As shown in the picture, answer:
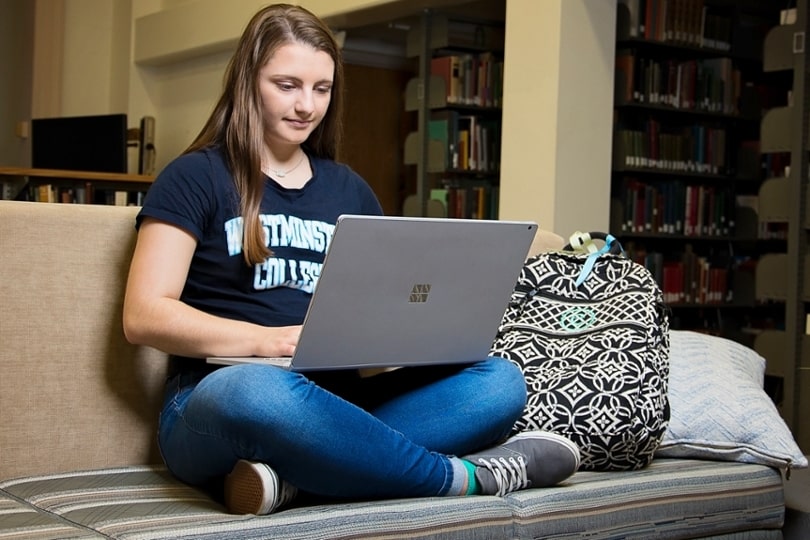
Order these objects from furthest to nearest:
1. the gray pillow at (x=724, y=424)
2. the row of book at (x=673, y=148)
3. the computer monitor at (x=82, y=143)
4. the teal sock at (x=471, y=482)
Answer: the computer monitor at (x=82, y=143) → the row of book at (x=673, y=148) → the gray pillow at (x=724, y=424) → the teal sock at (x=471, y=482)

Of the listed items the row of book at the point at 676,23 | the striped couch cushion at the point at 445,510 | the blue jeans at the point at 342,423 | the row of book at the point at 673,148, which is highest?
the row of book at the point at 676,23

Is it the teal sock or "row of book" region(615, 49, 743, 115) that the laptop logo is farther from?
"row of book" region(615, 49, 743, 115)

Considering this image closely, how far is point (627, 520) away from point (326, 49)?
93cm

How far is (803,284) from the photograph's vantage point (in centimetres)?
411

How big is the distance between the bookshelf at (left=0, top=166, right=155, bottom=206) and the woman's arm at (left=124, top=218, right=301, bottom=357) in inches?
170

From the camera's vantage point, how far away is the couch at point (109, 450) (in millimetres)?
1510

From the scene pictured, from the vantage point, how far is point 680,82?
16.9ft

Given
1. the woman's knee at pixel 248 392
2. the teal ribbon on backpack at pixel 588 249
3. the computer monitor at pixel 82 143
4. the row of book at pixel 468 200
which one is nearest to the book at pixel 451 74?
the row of book at pixel 468 200

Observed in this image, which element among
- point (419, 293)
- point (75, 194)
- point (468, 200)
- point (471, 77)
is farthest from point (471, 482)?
point (75, 194)

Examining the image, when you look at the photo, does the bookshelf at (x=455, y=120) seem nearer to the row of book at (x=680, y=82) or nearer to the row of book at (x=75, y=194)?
the row of book at (x=680, y=82)

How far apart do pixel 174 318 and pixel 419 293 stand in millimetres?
354

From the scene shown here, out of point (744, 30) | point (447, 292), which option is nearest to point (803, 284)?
point (744, 30)

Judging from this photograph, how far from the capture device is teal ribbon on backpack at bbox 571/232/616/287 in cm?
215

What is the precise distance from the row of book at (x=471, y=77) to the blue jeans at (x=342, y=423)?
12.3ft
